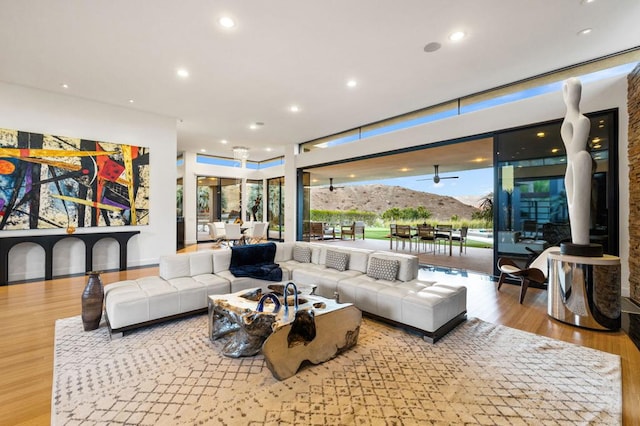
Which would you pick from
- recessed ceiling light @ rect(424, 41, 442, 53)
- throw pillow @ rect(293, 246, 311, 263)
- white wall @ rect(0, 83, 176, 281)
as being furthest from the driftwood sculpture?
white wall @ rect(0, 83, 176, 281)

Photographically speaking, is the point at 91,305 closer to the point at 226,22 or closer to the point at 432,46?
the point at 226,22

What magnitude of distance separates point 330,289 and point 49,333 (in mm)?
3187

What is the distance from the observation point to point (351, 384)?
85.0 inches

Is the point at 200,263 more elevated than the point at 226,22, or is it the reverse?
the point at 226,22

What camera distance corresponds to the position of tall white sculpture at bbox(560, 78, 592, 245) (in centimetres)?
349

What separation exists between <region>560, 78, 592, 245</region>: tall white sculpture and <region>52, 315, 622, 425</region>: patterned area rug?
1.60 metres

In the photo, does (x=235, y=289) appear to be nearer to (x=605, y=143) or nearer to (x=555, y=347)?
(x=555, y=347)

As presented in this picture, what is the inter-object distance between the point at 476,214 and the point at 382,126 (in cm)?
637

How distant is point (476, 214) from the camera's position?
11.0m

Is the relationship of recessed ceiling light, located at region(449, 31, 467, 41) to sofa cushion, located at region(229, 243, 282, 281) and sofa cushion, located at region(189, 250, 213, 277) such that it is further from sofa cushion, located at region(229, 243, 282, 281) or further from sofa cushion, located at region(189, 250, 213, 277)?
sofa cushion, located at region(189, 250, 213, 277)

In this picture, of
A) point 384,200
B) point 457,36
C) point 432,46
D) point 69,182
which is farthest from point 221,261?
point 384,200

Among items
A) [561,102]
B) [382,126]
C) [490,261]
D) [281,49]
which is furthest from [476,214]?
[281,49]

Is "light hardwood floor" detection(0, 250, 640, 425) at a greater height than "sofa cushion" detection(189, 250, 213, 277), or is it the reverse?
"sofa cushion" detection(189, 250, 213, 277)

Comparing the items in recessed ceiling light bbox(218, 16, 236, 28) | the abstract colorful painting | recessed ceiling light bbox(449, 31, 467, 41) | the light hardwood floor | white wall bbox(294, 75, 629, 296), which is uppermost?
recessed ceiling light bbox(449, 31, 467, 41)
